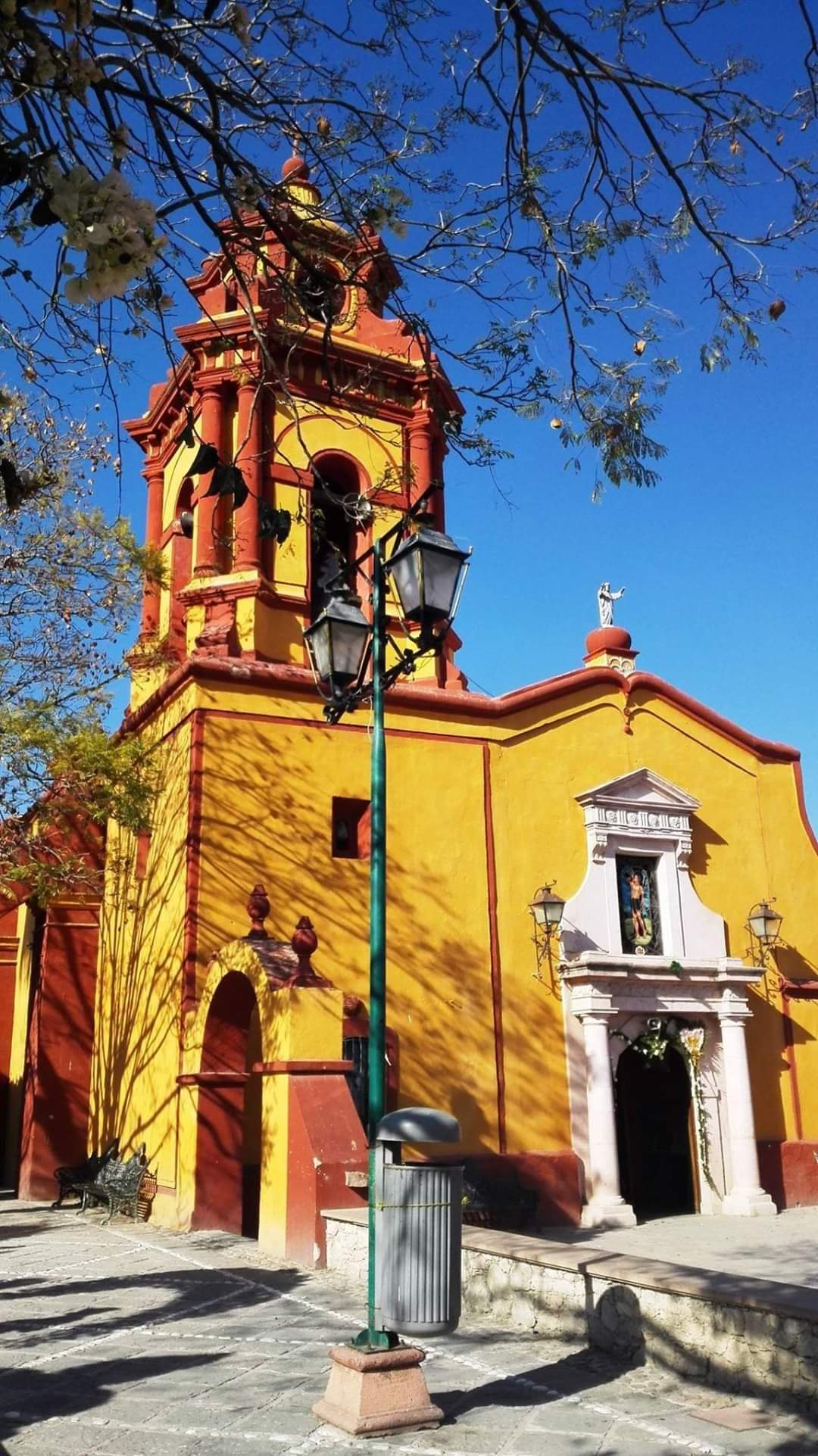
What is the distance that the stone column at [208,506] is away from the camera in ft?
46.4

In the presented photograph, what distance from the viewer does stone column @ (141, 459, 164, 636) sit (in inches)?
617

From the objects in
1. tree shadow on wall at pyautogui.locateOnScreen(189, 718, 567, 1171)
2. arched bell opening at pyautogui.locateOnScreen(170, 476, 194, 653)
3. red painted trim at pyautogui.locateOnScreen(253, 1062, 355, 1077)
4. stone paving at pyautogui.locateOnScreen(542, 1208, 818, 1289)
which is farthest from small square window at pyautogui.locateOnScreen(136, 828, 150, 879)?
stone paving at pyautogui.locateOnScreen(542, 1208, 818, 1289)

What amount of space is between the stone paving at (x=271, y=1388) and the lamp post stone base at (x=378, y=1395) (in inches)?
2.4

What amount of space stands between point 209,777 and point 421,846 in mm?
2574

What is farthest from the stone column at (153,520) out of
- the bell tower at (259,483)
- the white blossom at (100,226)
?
the white blossom at (100,226)

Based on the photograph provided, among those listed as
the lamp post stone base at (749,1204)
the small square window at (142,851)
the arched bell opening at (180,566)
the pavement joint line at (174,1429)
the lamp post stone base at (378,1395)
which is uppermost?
the arched bell opening at (180,566)

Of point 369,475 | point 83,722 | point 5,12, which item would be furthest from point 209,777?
point 5,12

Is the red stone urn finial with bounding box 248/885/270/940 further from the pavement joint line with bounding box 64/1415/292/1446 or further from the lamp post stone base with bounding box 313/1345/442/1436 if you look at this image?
the lamp post stone base with bounding box 313/1345/442/1436

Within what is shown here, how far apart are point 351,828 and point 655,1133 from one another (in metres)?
5.55

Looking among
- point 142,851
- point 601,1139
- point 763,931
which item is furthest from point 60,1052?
point 763,931

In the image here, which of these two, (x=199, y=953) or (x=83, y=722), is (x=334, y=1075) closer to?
(x=199, y=953)

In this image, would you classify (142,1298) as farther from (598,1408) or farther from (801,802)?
(801,802)

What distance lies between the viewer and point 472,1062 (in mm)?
12977

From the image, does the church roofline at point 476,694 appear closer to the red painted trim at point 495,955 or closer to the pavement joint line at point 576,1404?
the red painted trim at point 495,955
